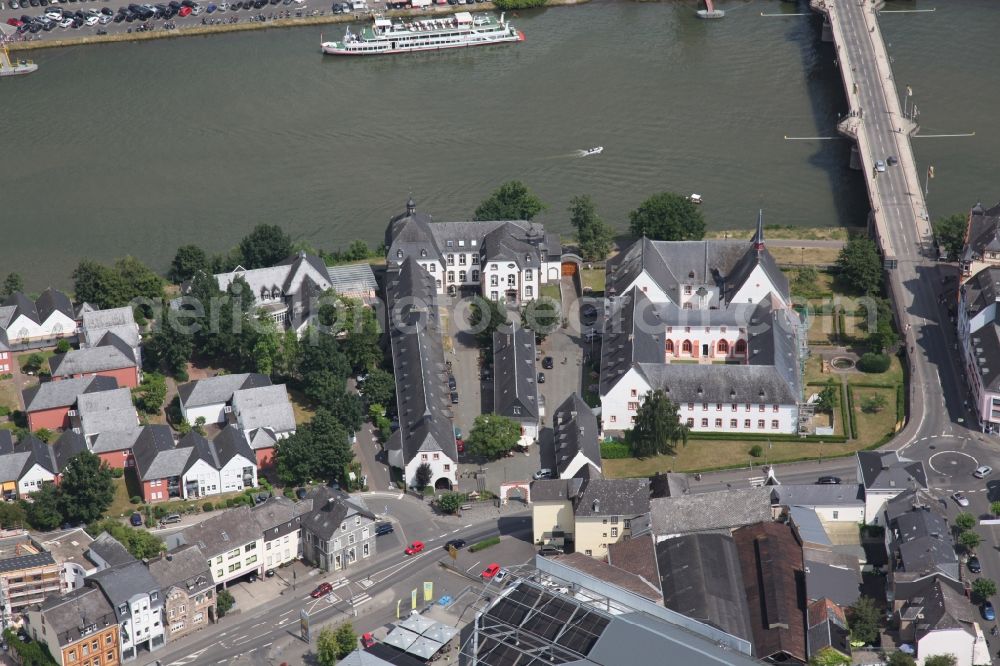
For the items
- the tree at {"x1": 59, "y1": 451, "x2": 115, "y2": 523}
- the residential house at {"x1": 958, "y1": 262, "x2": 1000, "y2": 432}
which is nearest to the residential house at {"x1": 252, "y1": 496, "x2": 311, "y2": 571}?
the tree at {"x1": 59, "y1": 451, "x2": 115, "y2": 523}

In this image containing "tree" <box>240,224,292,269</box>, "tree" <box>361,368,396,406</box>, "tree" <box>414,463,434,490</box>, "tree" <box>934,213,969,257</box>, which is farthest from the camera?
"tree" <box>934,213,969,257</box>

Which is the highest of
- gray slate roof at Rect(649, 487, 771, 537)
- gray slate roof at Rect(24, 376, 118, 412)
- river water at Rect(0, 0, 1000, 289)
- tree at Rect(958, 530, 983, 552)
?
river water at Rect(0, 0, 1000, 289)

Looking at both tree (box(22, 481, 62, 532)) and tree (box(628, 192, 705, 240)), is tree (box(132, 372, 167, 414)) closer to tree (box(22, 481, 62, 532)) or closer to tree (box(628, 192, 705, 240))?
tree (box(22, 481, 62, 532))

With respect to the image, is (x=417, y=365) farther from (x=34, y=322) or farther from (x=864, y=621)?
(x=864, y=621)

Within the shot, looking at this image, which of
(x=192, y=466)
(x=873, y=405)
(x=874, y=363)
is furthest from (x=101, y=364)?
(x=874, y=363)

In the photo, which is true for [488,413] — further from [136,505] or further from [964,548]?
[964,548]

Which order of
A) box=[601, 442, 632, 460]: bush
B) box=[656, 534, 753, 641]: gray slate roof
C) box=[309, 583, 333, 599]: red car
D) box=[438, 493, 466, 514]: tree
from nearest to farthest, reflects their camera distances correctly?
box=[656, 534, 753, 641]: gray slate roof
box=[309, 583, 333, 599]: red car
box=[438, 493, 466, 514]: tree
box=[601, 442, 632, 460]: bush
